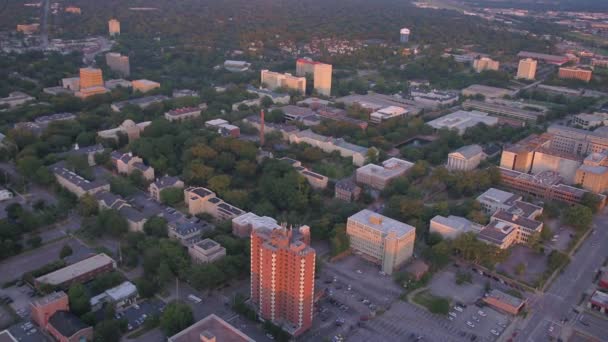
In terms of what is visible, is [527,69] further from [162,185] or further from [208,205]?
[162,185]

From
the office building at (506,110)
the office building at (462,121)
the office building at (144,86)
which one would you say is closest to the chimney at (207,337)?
the office building at (462,121)

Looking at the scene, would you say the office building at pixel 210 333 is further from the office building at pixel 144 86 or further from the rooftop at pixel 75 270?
the office building at pixel 144 86

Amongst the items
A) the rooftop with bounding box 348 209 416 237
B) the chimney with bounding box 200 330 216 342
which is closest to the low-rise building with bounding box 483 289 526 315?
the rooftop with bounding box 348 209 416 237

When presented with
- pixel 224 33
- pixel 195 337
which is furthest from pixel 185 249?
pixel 224 33

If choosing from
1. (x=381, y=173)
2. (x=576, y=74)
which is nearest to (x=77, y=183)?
(x=381, y=173)

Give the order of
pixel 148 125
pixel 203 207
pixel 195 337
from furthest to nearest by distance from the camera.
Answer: pixel 148 125 < pixel 203 207 < pixel 195 337

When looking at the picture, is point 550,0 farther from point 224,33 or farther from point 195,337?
point 195,337

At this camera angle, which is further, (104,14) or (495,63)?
(104,14)
